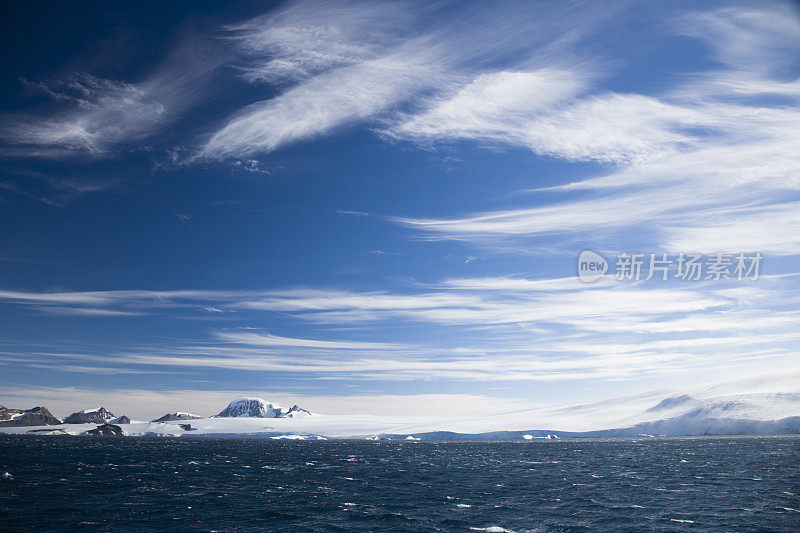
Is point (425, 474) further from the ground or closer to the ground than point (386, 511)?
closer to the ground

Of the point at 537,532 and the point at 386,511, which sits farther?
the point at 386,511

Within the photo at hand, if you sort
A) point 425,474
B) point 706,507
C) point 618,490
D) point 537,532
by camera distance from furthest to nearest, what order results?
point 425,474 < point 618,490 < point 706,507 < point 537,532

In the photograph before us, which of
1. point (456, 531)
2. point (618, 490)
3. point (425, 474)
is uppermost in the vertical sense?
point (456, 531)

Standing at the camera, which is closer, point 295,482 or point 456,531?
point 456,531

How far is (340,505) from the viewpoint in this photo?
136 ft

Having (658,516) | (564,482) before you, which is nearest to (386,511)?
(658,516)

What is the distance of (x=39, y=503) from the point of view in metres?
40.5

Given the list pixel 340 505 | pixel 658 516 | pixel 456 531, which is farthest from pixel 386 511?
pixel 658 516

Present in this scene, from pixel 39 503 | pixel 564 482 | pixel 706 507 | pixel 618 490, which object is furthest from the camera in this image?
pixel 564 482

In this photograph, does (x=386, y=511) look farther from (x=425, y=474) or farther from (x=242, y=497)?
(x=425, y=474)

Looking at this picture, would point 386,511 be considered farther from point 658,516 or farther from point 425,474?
point 425,474

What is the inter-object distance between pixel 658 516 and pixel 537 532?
11722 mm

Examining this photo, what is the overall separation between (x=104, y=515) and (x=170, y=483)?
2219 centimetres

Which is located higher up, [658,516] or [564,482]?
[658,516]
